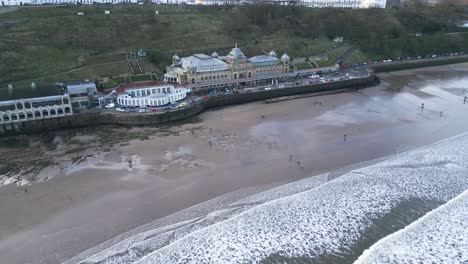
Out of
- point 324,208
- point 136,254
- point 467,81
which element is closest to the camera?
point 136,254

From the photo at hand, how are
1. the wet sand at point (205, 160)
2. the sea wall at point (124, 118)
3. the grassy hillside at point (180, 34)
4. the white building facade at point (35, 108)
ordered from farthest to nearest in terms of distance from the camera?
the grassy hillside at point (180, 34)
the sea wall at point (124, 118)
the white building facade at point (35, 108)
the wet sand at point (205, 160)

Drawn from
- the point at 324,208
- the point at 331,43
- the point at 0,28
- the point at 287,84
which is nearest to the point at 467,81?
the point at 331,43

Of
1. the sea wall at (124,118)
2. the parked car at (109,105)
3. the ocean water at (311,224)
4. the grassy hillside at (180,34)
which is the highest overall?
the grassy hillside at (180,34)

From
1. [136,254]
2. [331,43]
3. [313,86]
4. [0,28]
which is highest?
[0,28]

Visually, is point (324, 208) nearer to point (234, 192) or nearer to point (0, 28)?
point (234, 192)

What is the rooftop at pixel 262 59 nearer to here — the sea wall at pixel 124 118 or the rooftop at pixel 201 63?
the rooftop at pixel 201 63

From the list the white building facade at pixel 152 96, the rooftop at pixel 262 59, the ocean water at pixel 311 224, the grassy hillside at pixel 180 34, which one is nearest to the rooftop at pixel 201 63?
the white building facade at pixel 152 96
